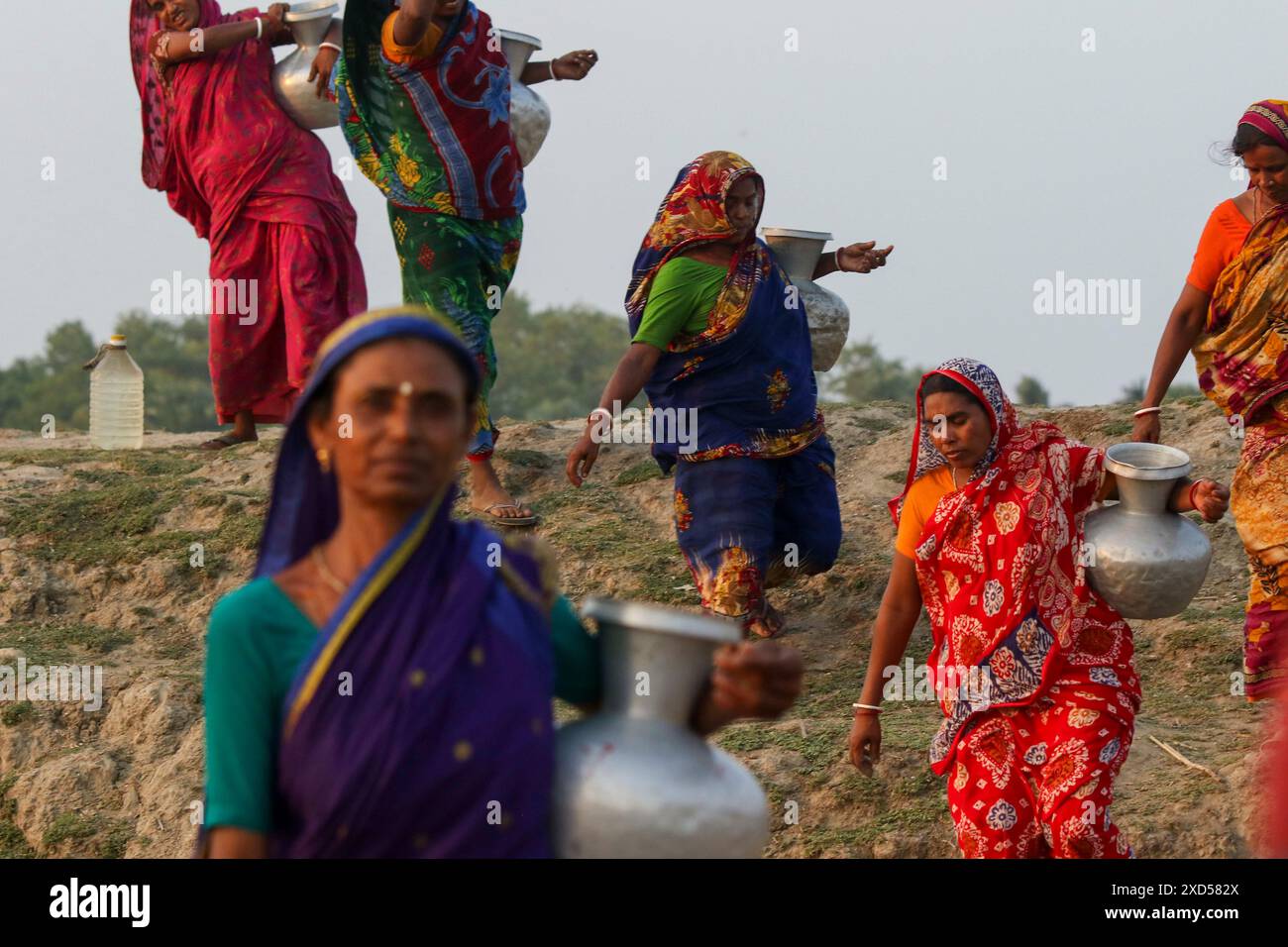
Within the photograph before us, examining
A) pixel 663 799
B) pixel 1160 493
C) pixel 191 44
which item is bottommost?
pixel 663 799

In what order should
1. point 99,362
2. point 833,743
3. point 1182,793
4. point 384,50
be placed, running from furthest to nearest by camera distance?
1. point 99,362
2. point 384,50
3. point 833,743
4. point 1182,793

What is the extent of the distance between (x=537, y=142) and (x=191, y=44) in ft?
6.16

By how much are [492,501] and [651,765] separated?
5.59 meters

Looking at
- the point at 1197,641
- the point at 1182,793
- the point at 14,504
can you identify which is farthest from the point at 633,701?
the point at 14,504

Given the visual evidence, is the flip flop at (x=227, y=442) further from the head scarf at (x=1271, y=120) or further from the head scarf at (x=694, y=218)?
the head scarf at (x=1271, y=120)

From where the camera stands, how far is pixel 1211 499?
15.5 ft

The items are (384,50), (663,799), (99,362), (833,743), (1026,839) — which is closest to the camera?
(663,799)

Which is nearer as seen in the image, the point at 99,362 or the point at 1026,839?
the point at 1026,839

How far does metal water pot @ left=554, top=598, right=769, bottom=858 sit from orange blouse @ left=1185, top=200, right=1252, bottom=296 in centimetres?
417

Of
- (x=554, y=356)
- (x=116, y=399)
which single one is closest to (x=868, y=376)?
(x=554, y=356)

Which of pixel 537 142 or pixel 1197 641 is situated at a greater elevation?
pixel 537 142

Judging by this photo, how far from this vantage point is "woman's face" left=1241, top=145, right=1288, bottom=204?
239 inches

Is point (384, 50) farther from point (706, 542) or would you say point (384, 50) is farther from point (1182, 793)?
point (1182, 793)

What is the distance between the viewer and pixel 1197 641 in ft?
23.1
